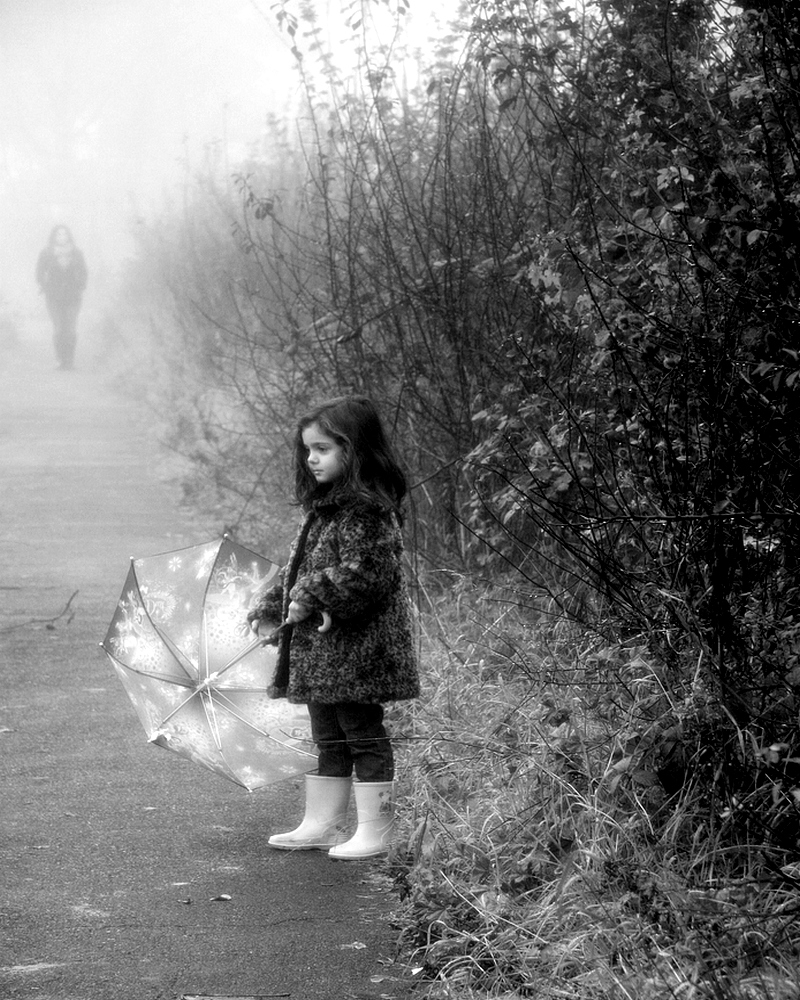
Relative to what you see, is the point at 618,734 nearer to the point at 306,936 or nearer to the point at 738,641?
the point at 738,641

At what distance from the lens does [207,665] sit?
507 centimetres

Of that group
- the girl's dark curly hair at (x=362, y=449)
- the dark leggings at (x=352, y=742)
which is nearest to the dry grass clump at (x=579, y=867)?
the dark leggings at (x=352, y=742)

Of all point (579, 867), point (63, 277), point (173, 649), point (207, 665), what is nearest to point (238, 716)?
point (207, 665)

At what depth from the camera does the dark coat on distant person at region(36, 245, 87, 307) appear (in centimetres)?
3247

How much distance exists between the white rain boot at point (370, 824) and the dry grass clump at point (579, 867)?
0.29 ft

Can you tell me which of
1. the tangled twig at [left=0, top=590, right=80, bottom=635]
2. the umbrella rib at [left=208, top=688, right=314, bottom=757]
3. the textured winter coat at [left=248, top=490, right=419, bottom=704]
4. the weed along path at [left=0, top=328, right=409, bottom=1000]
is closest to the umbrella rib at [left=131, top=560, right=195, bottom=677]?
the umbrella rib at [left=208, top=688, right=314, bottom=757]

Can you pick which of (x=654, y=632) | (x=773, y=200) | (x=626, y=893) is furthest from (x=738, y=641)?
(x=773, y=200)

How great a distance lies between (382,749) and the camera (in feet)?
15.9

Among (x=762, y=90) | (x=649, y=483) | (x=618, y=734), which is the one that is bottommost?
(x=618, y=734)

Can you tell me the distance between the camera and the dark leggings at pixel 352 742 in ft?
15.8

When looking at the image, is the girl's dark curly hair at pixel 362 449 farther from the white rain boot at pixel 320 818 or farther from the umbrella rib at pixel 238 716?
the white rain boot at pixel 320 818

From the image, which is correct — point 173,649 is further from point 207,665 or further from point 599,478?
point 599,478

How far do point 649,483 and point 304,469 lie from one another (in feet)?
3.90

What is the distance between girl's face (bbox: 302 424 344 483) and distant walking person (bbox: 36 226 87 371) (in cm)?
2746
